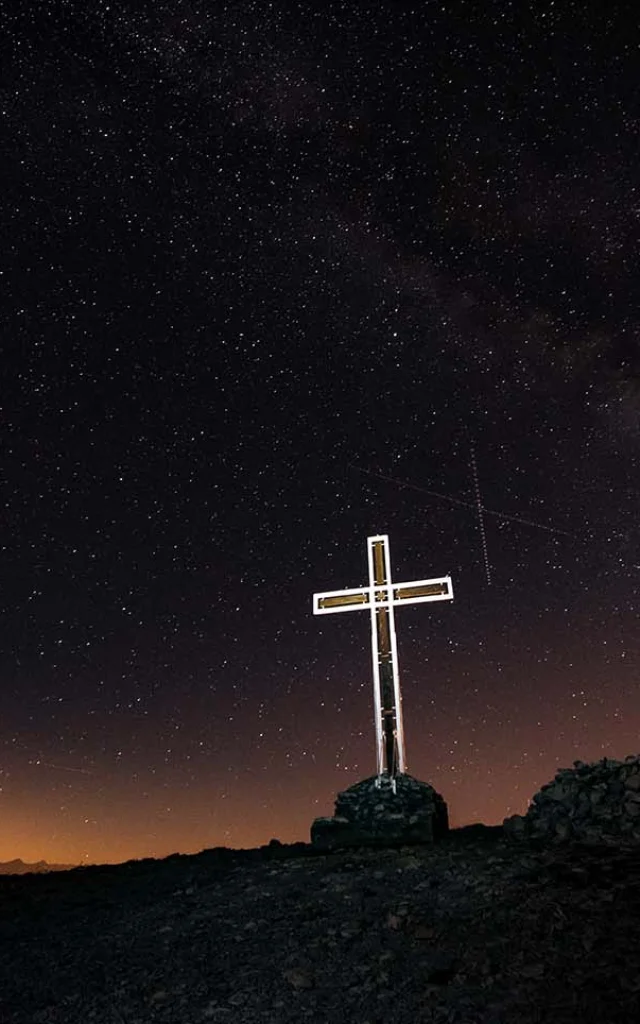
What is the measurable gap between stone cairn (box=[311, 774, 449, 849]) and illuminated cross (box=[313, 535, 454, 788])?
0.40 meters

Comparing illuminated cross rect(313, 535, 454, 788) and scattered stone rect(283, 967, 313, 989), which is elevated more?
illuminated cross rect(313, 535, 454, 788)

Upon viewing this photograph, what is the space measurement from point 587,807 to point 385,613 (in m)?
5.32

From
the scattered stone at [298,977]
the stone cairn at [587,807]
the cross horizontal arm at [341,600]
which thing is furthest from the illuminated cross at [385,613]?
the scattered stone at [298,977]

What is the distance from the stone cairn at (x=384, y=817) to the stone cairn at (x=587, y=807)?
153 cm

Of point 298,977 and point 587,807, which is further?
point 587,807

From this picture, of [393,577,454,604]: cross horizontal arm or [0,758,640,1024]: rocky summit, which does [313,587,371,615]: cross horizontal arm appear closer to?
[393,577,454,604]: cross horizontal arm

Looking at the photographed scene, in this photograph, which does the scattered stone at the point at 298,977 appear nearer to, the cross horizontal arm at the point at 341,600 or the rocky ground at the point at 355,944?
the rocky ground at the point at 355,944

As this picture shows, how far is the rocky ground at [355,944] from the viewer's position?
7188mm

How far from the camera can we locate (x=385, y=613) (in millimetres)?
16188

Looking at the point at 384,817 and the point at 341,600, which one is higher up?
the point at 341,600

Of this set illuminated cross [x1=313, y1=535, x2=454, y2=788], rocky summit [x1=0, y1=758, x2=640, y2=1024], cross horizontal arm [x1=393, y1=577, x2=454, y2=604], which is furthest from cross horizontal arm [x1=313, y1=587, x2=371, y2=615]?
rocky summit [x1=0, y1=758, x2=640, y2=1024]

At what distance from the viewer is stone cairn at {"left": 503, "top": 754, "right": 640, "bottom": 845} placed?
11625 mm

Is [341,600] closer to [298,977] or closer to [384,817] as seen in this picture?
[384,817]

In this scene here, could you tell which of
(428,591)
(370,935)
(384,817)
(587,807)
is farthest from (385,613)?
(370,935)
